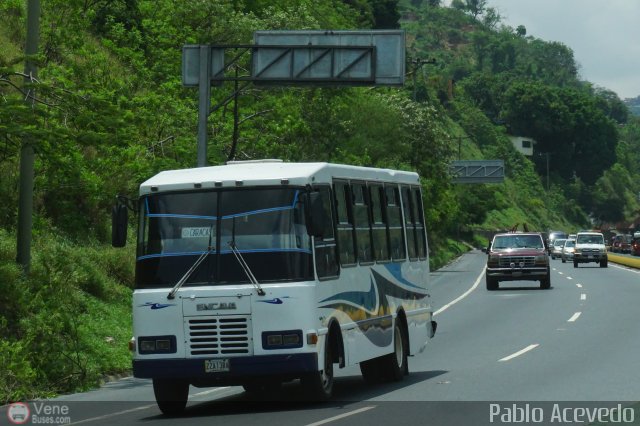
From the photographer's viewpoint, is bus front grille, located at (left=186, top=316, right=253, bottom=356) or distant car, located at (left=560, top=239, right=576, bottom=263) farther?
distant car, located at (left=560, top=239, right=576, bottom=263)

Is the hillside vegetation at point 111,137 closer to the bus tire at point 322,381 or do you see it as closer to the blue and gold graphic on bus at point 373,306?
the bus tire at point 322,381

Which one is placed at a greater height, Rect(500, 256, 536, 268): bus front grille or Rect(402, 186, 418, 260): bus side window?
Rect(402, 186, 418, 260): bus side window

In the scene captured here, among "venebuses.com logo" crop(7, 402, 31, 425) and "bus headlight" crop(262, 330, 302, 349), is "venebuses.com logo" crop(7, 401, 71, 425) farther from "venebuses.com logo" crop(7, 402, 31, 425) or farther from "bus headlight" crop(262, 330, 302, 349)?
"bus headlight" crop(262, 330, 302, 349)

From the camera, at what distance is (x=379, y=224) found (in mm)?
18719

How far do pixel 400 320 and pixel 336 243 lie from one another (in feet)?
11.3

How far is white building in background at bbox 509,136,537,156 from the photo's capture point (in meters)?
172

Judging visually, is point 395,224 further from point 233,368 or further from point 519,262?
point 519,262

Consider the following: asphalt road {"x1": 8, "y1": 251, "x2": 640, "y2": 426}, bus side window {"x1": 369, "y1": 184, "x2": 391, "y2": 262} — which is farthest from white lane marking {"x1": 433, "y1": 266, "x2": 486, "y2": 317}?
bus side window {"x1": 369, "y1": 184, "x2": 391, "y2": 262}

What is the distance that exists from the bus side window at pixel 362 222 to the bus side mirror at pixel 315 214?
2275 mm

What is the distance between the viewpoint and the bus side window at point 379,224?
60.5 ft

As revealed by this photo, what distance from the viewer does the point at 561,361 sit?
20891 mm

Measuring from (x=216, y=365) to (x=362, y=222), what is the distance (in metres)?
3.54

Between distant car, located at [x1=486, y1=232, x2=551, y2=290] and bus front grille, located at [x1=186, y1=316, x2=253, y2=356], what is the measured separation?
3123 centimetres

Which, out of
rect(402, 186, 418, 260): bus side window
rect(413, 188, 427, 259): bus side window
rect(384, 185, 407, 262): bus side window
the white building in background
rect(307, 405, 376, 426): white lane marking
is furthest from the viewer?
the white building in background
